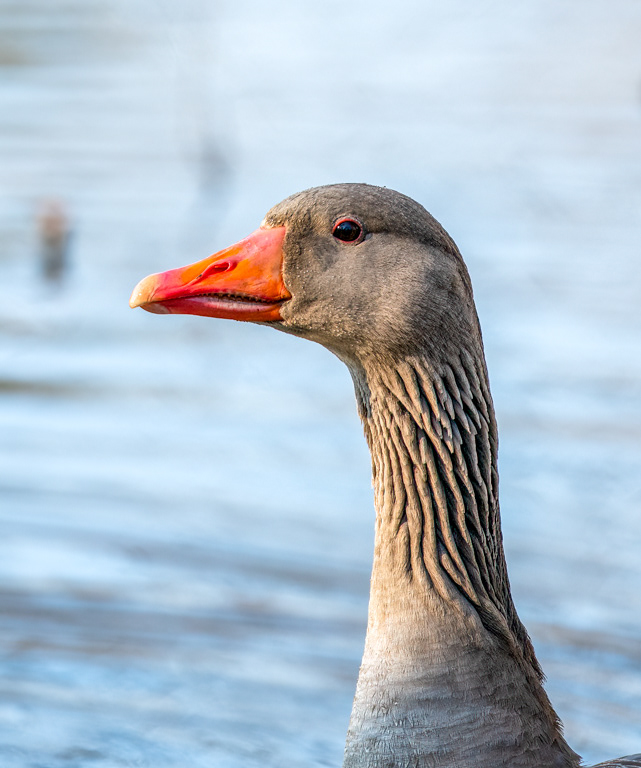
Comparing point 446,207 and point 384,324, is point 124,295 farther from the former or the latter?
point 384,324

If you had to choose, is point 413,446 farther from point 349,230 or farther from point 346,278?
point 349,230

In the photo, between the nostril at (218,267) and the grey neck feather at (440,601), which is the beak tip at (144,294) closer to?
the nostril at (218,267)

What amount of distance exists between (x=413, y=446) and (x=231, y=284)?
2.99ft

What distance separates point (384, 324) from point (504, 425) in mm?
5192

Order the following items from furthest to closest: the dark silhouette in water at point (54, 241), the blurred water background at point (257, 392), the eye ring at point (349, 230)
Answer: the dark silhouette in water at point (54, 241) → the blurred water background at point (257, 392) → the eye ring at point (349, 230)

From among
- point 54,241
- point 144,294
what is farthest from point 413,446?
point 54,241

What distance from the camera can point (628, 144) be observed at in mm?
16516

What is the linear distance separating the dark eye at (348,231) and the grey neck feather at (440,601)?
1.59 feet

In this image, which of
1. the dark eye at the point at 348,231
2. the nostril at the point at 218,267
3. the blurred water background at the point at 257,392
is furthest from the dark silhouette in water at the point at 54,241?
the dark eye at the point at 348,231

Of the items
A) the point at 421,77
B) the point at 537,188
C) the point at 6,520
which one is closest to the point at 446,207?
the point at 537,188

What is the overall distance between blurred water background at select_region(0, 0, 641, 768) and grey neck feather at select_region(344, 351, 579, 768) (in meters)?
1.93

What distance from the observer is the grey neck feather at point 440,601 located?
199 inches

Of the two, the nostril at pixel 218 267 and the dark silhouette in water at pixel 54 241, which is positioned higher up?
the dark silhouette in water at pixel 54 241

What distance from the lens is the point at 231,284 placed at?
205 inches
